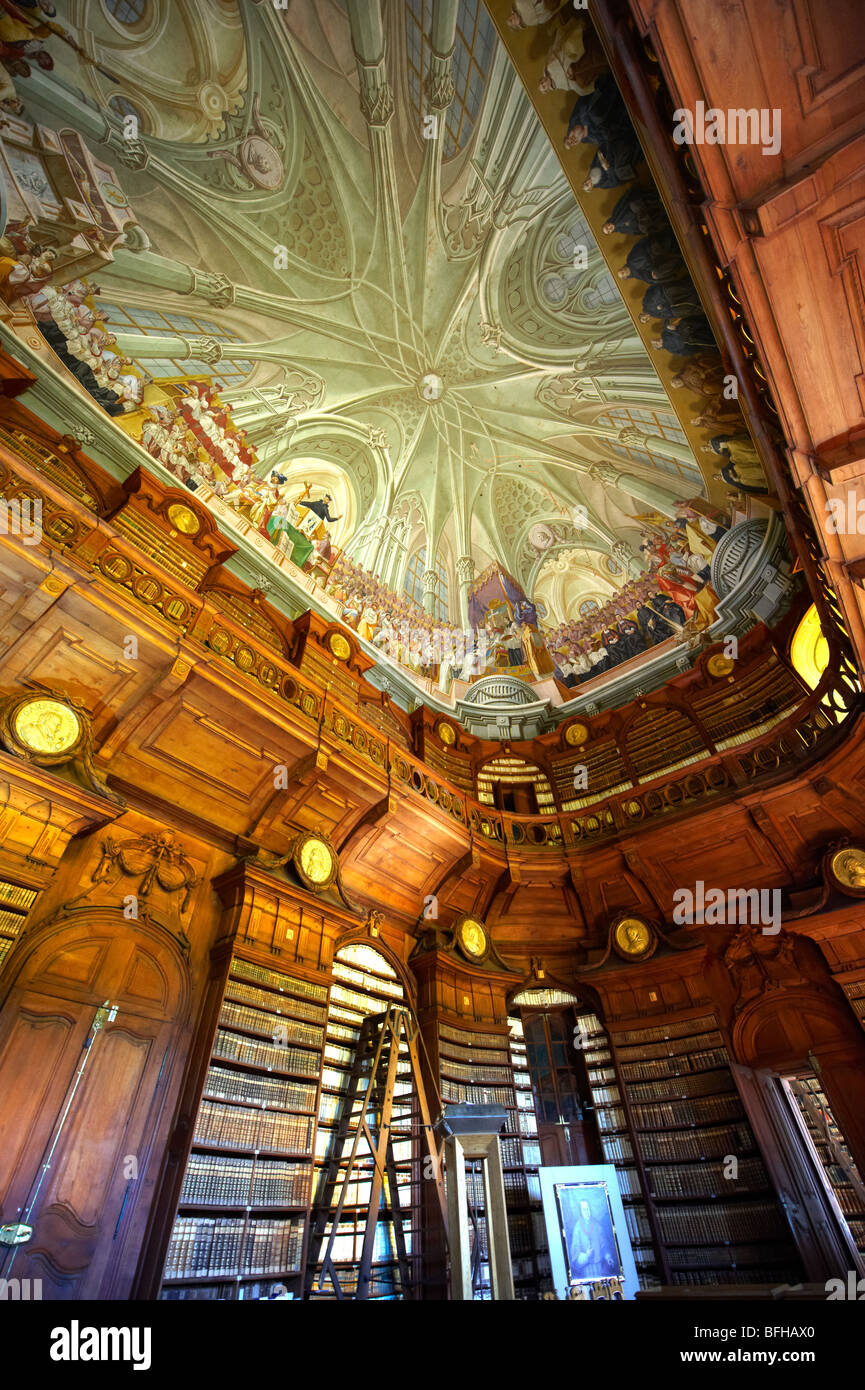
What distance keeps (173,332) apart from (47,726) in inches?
254

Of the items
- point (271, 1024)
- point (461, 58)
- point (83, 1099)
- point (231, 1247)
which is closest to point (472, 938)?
point (271, 1024)

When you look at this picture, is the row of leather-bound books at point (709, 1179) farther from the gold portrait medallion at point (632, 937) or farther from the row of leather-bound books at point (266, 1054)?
the row of leather-bound books at point (266, 1054)

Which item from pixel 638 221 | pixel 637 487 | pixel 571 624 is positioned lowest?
pixel 638 221

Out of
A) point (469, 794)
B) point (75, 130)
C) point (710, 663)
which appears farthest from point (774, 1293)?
point (75, 130)

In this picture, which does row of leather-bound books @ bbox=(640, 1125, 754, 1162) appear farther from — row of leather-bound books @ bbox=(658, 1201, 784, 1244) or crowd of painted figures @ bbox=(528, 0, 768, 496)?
crowd of painted figures @ bbox=(528, 0, 768, 496)

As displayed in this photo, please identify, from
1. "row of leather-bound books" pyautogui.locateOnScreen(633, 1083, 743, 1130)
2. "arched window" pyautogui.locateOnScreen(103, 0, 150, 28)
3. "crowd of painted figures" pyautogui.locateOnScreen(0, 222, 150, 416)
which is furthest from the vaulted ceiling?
"row of leather-bound books" pyautogui.locateOnScreen(633, 1083, 743, 1130)

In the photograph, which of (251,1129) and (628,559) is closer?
(251,1129)

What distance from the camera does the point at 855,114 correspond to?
157 inches

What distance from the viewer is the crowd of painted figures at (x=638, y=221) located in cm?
662

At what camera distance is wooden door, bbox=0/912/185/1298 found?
193 inches

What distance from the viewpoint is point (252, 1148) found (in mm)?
5934

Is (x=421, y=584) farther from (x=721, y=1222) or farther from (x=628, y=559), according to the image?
(x=721, y=1222)

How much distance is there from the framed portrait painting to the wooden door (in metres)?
4.56

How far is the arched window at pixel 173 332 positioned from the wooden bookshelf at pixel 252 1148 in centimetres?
838
